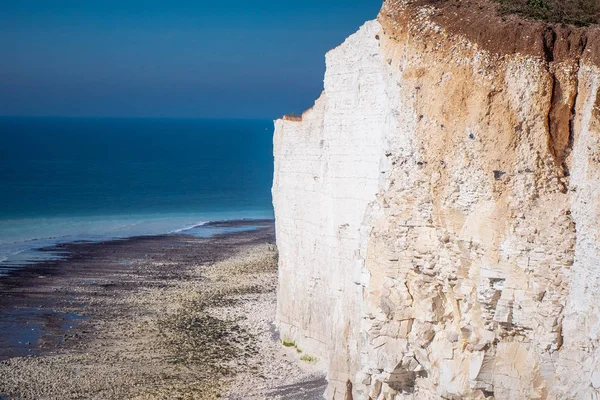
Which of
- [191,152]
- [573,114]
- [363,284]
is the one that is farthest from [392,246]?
[191,152]

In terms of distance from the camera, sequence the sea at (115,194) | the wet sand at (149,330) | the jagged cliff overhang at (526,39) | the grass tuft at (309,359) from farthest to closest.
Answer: the sea at (115,194), the grass tuft at (309,359), the wet sand at (149,330), the jagged cliff overhang at (526,39)

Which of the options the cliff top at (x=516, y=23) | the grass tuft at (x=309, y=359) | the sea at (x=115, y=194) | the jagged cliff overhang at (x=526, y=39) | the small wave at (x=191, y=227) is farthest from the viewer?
the small wave at (x=191, y=227)

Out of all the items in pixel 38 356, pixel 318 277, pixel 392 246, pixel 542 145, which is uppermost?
pixel 542 145

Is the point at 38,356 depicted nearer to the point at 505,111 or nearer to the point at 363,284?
the point at 363,284

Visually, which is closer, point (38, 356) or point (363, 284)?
point (363, 284)

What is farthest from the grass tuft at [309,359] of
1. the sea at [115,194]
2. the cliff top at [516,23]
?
the sea at [115,194]

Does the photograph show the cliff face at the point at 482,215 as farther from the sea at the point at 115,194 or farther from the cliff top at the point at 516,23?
the sea at the point at 115,194

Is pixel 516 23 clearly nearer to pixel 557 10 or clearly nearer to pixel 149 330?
pixel 557 10
